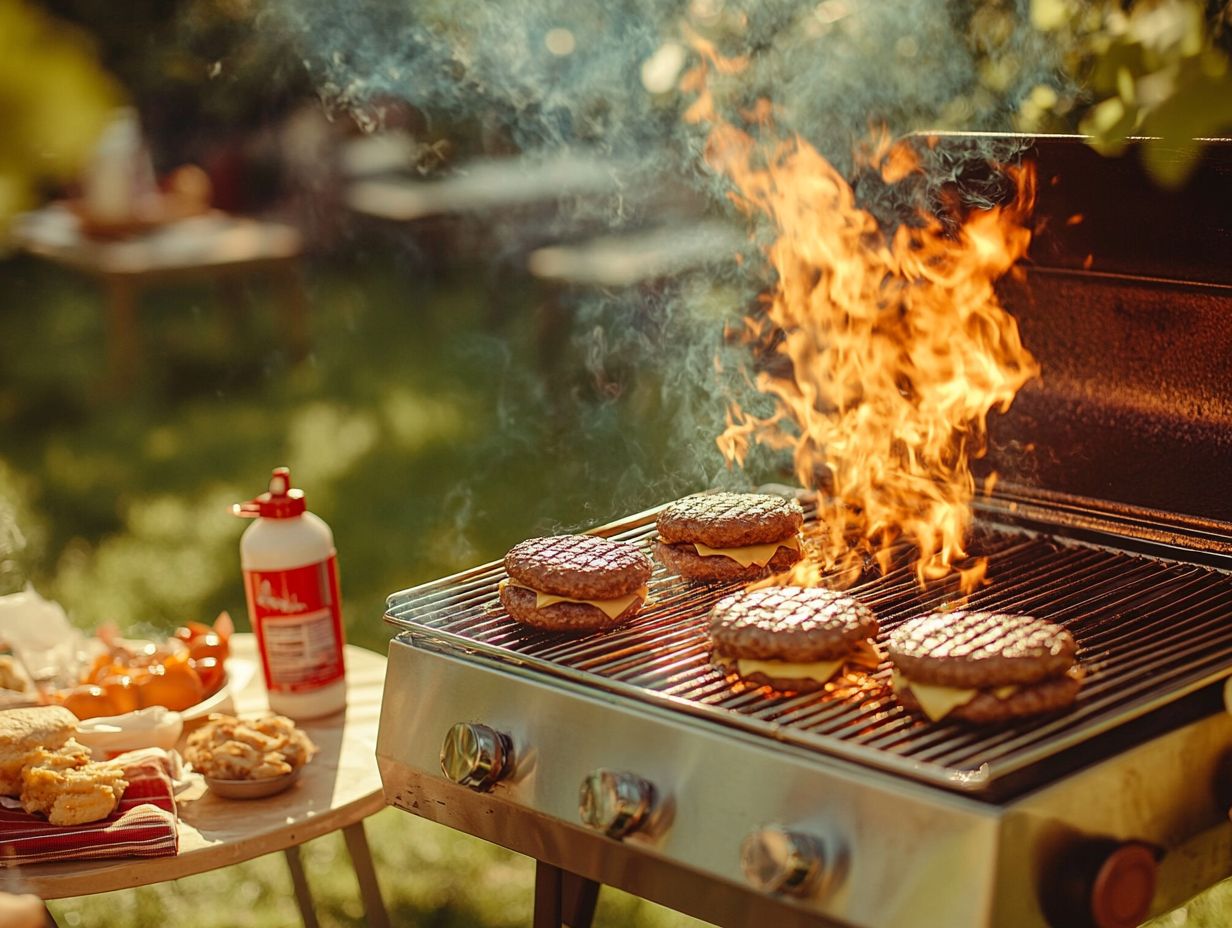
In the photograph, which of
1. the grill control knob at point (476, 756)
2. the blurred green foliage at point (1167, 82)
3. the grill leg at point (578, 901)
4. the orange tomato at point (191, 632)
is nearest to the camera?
the blurred green foliage at point (1167, 82)

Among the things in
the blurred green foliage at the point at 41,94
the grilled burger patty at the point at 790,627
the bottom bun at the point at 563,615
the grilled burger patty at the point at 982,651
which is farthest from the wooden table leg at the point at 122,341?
the blurred green foliage at the point at 41,94

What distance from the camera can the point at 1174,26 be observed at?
137 centimetres

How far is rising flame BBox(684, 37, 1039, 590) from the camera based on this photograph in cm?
309

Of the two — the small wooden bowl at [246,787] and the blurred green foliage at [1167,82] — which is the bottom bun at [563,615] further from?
the blurred green foliage at [1167,82]

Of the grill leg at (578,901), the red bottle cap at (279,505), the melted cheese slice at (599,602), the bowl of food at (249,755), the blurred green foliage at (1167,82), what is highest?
the blurred green foliage at (1167,82)

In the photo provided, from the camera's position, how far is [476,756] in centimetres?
235

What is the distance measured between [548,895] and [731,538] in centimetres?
74

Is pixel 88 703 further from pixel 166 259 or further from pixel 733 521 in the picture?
pixel 166 259

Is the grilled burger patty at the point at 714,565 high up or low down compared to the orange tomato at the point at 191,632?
up

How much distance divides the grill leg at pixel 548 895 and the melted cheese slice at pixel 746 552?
649 millimetres

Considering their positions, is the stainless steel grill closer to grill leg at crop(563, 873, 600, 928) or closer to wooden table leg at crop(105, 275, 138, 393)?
grill leg at crop(563, 873, 600, 928)

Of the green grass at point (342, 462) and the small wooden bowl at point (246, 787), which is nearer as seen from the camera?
the small wooden bowl at point (246, 787)

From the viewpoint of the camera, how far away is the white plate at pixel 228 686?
3049mm

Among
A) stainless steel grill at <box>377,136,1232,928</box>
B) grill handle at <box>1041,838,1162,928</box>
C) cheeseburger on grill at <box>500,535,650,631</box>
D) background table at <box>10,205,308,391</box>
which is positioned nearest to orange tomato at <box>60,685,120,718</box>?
stainless steel grill at <box>377,136,1232,928</box>
